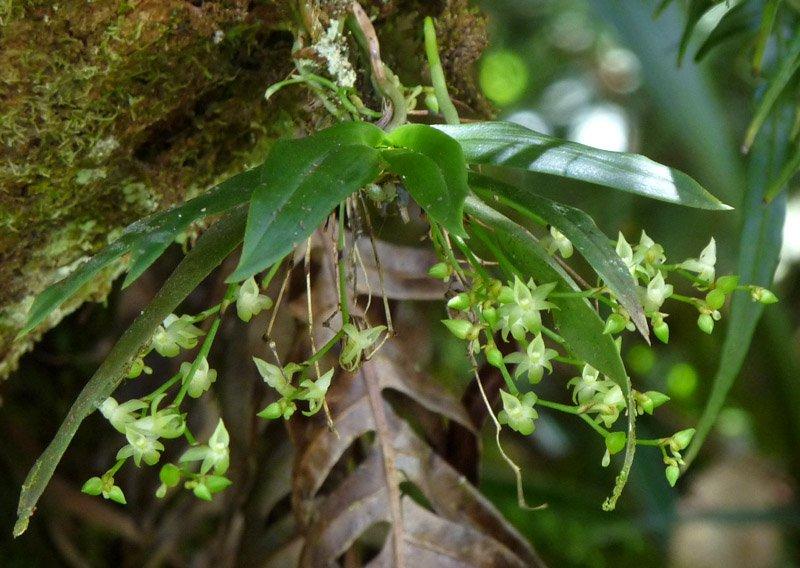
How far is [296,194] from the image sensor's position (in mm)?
499

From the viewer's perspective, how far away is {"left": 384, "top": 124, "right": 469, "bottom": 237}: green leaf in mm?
491

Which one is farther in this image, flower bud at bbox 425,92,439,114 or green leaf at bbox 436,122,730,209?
flower bud at bbox 425,92,439,114

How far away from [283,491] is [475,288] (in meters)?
0.59

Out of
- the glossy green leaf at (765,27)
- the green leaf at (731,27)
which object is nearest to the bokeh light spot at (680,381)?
the green leaf at (731,27)

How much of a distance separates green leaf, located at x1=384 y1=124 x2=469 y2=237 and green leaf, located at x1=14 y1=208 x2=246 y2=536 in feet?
0.40

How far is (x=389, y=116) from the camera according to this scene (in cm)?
66

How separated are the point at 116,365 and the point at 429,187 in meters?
0.24

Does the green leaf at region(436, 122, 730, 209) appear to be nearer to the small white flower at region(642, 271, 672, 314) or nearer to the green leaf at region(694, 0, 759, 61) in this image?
the small white flower at region(642, 271, 672, 314)

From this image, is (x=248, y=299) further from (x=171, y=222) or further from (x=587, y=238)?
(x=587, y=238)

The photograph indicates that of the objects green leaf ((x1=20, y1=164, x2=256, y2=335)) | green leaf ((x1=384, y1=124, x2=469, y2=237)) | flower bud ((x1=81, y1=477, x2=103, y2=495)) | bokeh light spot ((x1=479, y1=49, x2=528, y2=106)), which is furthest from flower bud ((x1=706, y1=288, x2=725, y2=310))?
bokeh light spot ((x1=479, y1=49, x2=528, y2=106))

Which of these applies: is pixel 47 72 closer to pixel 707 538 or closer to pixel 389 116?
pixel 389 116

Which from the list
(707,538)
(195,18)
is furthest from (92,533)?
(707,538)

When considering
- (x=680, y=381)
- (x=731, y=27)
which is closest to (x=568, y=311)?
(x=731, y=27)

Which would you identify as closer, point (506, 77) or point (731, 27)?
point (731, 27)
